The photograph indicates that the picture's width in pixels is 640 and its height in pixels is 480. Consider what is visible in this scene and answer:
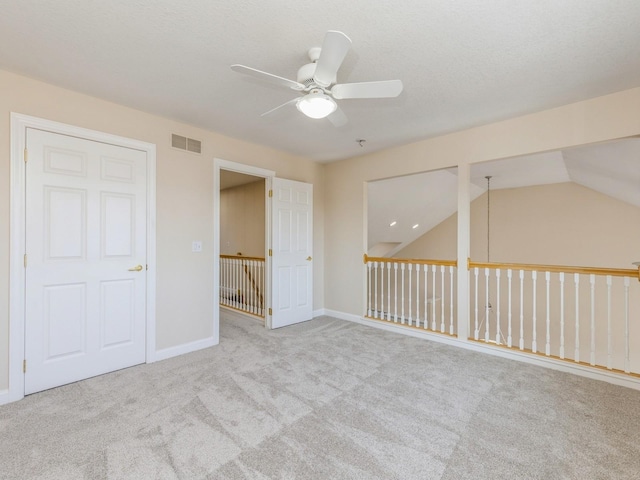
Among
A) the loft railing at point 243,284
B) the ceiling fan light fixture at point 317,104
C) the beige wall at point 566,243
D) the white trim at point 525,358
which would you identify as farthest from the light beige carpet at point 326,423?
the beige wall at point 566,243

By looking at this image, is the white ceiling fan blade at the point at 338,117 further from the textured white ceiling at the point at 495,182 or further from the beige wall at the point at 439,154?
the textured white ceiling at the point at 495,182

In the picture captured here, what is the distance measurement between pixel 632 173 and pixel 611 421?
3.08m

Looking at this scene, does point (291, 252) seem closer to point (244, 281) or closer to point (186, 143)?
point (244, 281)

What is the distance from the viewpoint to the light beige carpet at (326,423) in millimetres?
1588

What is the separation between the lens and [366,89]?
1849mm

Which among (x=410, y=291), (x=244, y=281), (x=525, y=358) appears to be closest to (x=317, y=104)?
(x=410, y=291)

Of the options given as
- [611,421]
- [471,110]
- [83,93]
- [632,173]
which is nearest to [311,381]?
[611,421]

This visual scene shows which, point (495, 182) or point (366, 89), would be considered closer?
point (366, 89)

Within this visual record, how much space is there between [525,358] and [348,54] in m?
3.27

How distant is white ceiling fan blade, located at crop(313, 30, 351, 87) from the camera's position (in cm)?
140

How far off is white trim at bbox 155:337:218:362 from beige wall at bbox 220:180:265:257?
2.75 m

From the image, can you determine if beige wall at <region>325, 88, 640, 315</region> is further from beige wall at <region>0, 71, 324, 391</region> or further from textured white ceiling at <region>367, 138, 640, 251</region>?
beige wall at <region>0, 71, 324, 391</region>

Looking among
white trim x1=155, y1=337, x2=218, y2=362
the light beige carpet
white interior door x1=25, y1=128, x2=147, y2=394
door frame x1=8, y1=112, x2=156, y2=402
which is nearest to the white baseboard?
the light beige carpet

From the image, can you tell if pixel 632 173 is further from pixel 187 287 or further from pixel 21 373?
pixel 21 373
